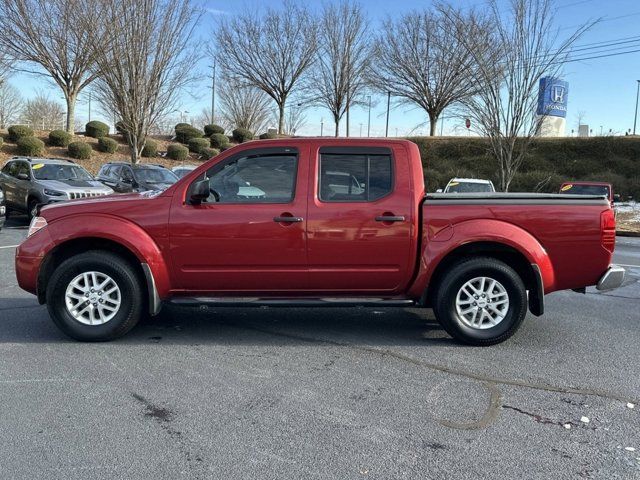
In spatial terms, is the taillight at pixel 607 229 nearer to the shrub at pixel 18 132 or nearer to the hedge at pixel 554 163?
the hedge at pixel 554 163

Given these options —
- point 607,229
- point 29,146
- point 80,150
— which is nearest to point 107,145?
point 80,150

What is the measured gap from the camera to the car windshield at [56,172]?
13.9 metres

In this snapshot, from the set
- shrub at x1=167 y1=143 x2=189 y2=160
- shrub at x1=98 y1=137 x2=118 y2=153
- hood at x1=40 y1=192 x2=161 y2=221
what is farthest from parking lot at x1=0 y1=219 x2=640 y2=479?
shrub at x1=167 y1=143 x2=189 y2=160

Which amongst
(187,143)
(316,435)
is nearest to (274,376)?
(316,435)

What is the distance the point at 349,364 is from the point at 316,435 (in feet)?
4.12

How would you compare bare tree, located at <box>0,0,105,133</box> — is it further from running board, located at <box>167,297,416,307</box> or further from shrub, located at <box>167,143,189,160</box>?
running board, located at <box>167,297,416,307</box>

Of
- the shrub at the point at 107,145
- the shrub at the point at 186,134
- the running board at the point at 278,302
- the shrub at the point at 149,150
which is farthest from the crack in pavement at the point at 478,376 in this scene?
the shrub at the point at 186,134

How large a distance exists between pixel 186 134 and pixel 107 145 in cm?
688

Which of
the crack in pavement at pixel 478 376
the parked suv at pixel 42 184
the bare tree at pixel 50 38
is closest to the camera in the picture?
the crack in pavement at pixel 478 376

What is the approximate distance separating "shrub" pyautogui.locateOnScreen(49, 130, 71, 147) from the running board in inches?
1098

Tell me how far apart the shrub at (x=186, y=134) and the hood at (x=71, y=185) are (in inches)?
891

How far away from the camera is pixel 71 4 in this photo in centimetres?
2338

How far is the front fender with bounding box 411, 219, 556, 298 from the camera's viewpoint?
16.0 ft

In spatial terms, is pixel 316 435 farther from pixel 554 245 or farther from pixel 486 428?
pixel 554 245
